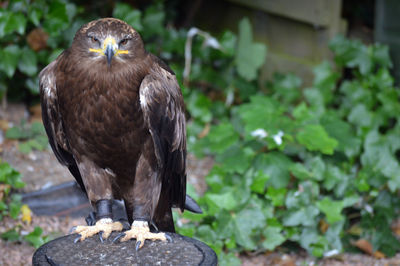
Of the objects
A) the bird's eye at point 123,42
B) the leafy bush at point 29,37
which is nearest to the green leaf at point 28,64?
the leafy bush at point 29,37

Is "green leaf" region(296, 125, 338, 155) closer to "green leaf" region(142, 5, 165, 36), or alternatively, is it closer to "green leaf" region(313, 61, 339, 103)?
"green leaf" region(313, 61, 339, 103)

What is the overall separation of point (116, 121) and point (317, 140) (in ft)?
6.85

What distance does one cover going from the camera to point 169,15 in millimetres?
6527

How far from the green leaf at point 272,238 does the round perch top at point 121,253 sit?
1209mm

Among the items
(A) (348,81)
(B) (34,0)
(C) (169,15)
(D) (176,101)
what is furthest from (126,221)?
(C) (169,15)

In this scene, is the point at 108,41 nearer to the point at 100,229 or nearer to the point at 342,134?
the point at 100,229

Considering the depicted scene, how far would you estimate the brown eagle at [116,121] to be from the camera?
2.61 metres

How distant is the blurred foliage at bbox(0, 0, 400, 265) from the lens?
393cm

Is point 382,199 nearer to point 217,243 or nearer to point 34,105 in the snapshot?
point 217,243

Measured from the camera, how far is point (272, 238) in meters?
3.85

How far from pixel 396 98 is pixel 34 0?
308 cm

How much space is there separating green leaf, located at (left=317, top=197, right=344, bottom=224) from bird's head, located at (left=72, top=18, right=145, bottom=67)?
1.91 m

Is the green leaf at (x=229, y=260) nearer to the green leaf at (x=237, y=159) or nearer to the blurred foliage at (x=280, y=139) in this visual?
the blurred foliage at (x=280, y=139)

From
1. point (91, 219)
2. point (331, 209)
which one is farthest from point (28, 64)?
point (331, 209)
